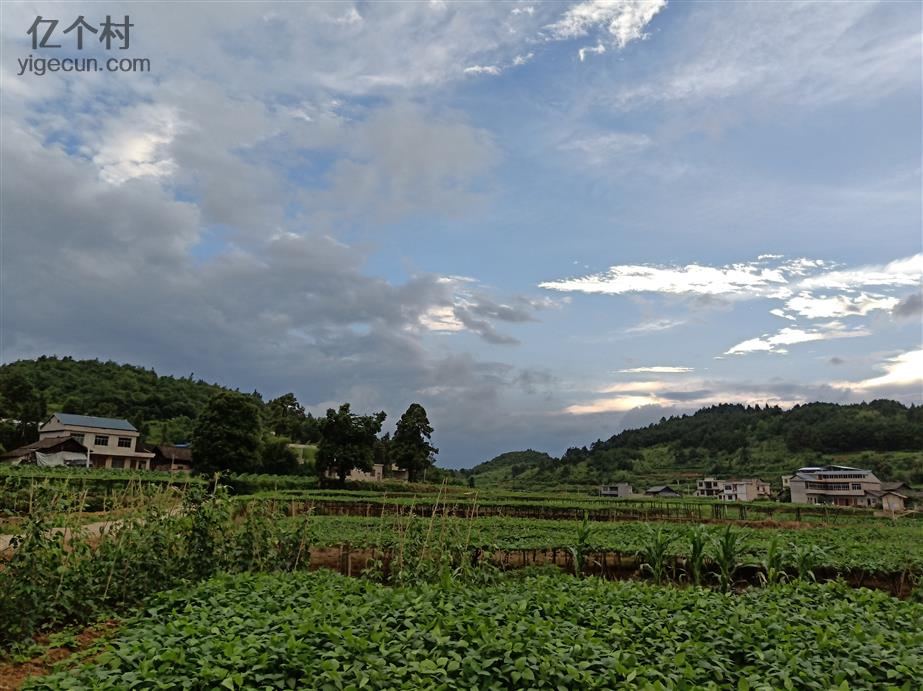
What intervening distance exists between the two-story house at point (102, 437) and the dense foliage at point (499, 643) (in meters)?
54.0

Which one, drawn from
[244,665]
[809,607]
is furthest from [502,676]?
[809,607]

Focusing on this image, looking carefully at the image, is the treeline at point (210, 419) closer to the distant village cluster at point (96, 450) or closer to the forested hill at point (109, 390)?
the forested hill at point (109, 390)

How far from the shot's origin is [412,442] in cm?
5469

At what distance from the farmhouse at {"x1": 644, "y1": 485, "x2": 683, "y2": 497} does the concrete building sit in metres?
13.1

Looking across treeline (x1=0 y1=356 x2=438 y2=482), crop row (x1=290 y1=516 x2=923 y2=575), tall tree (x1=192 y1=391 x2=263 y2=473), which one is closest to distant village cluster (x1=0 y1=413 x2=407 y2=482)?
treeline (x1=0 y1=356 x2=438 y2=482)

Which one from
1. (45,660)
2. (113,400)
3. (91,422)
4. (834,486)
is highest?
(113,400)

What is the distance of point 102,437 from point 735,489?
224 ft

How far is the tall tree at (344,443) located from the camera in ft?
155

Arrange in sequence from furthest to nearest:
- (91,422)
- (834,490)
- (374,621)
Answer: (834,490) < (91,422) < (374,621)

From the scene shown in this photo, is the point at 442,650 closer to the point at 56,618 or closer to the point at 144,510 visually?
the point at 56,618

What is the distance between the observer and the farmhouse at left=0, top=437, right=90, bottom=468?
4819cm

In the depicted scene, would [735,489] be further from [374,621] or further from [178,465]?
[374,621]

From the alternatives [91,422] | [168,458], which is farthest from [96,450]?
[168,458]

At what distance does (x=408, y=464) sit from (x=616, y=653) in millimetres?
50746
